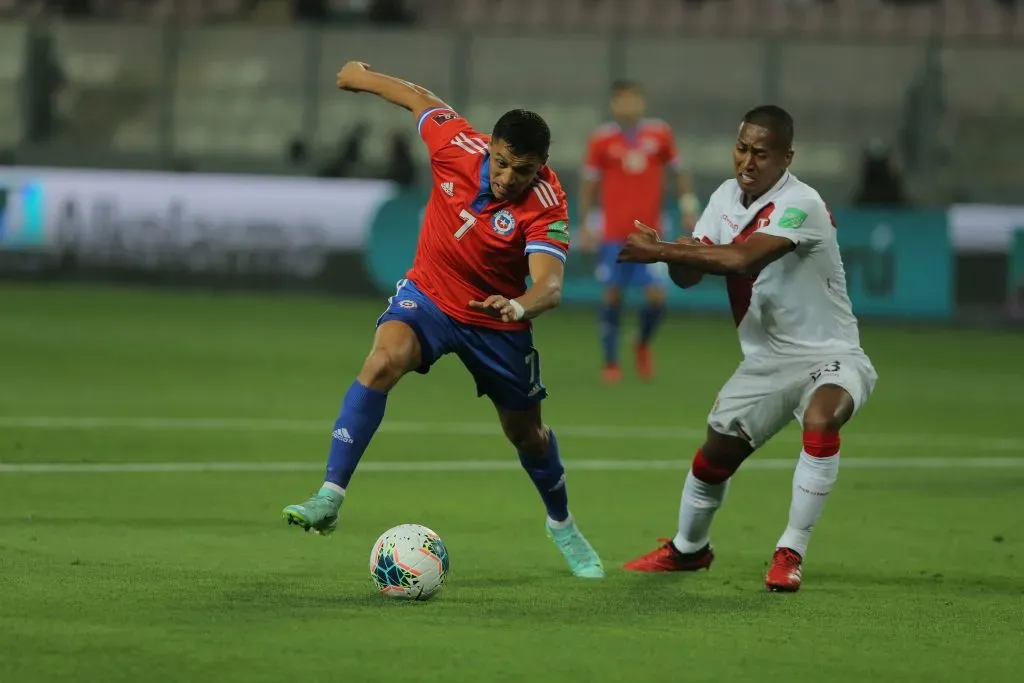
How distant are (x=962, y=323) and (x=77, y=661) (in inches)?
651

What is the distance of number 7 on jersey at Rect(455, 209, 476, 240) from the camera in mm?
7121

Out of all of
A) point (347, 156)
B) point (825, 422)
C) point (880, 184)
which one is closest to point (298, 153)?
point (347, 156)

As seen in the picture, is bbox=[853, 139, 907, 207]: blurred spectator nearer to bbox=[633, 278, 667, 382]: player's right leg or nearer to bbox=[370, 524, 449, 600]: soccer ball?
bbox=[633, 278, 667, 382]: player's right leg

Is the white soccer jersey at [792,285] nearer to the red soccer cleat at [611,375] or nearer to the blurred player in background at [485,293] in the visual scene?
the blurred player in background at [485,293]

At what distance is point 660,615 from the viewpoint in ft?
21.0

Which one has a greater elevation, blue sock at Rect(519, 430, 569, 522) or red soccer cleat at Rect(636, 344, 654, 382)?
blue sock at Rect(519, 430, 569, 522)

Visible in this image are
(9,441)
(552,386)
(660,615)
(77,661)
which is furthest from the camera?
(552,386)

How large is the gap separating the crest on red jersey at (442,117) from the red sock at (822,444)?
1972 mm

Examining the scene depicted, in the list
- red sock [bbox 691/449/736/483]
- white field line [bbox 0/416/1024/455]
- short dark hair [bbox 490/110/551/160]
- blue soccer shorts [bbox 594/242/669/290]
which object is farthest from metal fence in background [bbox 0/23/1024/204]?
short dark hair [bbox 490/110/551/160]

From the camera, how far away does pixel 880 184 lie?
70.2 feet

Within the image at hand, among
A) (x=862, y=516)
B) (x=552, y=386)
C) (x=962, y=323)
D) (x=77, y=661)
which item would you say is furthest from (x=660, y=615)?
(x=962, y=323)

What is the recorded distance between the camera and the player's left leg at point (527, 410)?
7.02m

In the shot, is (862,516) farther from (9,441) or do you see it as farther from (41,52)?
(41,52)

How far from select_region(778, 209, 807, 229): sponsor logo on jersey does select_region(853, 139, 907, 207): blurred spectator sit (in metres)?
14.5
